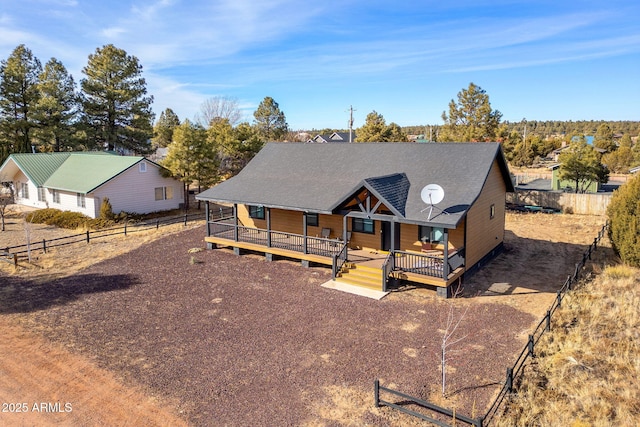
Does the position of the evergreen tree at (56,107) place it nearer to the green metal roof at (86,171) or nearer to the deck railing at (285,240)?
the green metal roof at (86,171)

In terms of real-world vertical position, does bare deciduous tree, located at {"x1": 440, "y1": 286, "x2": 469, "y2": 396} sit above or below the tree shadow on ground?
below

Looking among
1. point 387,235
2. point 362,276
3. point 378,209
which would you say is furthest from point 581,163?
point 362,276

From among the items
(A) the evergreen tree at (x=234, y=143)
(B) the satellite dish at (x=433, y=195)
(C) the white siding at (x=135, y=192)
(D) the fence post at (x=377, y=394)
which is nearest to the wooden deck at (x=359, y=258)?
(B) the satellite dish at (x=433, y=195)

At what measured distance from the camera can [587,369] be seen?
1049 cm

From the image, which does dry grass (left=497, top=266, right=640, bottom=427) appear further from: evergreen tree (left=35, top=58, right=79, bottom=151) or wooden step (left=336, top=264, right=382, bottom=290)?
evergreen tree (left=35, top=58, right=79, bottom=151)

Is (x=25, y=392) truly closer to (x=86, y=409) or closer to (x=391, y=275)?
(x=86, y=409)

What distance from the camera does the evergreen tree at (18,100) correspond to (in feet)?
141

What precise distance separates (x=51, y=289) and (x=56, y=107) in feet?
112

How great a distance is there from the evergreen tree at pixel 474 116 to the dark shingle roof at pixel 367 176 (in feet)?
88.7

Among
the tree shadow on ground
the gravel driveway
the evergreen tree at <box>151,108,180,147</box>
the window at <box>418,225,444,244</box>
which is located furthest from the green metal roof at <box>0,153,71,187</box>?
the evergreen tree at <box>151,108,180,147</box>

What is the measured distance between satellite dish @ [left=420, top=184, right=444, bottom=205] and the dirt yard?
11.5ft

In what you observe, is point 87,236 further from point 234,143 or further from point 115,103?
point 115,103

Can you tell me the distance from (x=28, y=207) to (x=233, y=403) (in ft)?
112

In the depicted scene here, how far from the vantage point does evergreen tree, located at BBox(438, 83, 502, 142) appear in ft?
153
